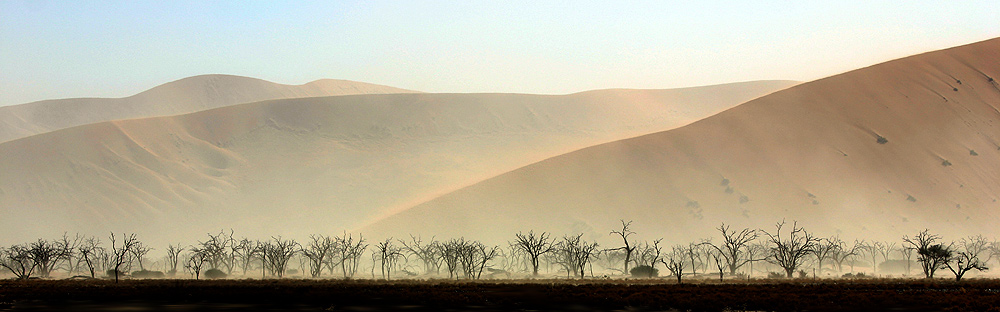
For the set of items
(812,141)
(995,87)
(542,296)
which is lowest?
(542,296)

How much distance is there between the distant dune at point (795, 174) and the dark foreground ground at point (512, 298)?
44.9m

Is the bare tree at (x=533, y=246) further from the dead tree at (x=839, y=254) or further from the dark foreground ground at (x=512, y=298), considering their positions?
the dead tree at (x=839, y=254)

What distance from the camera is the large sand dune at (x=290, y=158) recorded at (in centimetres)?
11850

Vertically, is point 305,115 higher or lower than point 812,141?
higher

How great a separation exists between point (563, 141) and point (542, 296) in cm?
10311

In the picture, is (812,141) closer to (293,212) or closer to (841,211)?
(841,211)

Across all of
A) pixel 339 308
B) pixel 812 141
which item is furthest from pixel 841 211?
pixel 339 308

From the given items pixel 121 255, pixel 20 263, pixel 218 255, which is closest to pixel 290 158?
pixel 218 255

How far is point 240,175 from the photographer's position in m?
137

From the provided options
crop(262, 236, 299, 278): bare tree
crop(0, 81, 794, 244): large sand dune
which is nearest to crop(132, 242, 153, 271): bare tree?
crop(262, 236, 299, 278): bare tree

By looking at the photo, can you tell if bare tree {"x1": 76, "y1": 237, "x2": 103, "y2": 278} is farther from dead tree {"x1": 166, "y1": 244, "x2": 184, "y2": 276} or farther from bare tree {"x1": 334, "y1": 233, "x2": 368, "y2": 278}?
bare tree {"x1": 334, "y1": 233, "x2": 368, "y2": 278}

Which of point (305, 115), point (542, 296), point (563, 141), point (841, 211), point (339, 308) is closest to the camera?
point (339, 308)

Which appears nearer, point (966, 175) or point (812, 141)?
point (966, 175)

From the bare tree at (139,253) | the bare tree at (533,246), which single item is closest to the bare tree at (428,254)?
the bare tree at (533,246)
